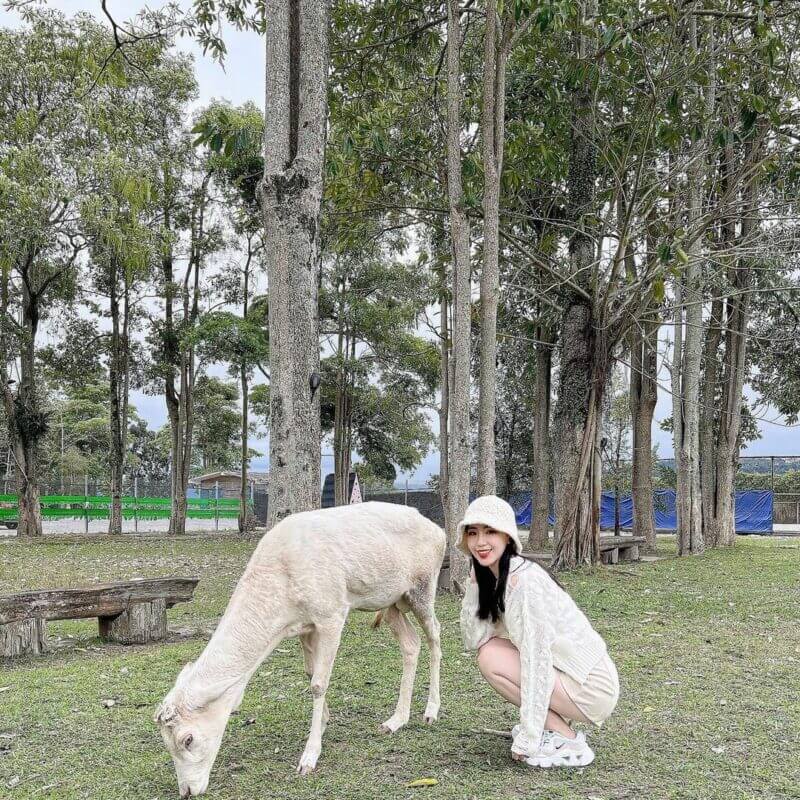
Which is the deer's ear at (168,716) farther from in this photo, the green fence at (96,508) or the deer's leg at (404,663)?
the green fence at (96,508)

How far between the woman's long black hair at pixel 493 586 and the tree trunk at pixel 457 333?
5.05 metres

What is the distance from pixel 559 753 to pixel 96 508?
30411 mm

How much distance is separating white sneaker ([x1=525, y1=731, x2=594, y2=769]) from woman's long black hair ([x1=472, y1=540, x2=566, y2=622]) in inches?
24.8

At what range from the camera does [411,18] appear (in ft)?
38.9

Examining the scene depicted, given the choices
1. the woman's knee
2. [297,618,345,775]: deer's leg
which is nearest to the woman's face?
the woman's knee

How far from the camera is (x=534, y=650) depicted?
3.84 m

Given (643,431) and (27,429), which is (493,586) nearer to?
(643,431)

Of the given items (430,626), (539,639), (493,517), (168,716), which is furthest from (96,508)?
(539,639)

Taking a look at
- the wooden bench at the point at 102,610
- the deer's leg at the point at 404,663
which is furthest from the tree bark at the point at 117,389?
the deer's leg at the point at 404,663

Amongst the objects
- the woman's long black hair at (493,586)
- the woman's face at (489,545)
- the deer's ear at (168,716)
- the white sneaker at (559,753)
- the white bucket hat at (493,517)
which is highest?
the white bucket hat at (493,517)

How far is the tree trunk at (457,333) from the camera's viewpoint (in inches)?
371

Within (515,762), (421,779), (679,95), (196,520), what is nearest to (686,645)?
(515,762)

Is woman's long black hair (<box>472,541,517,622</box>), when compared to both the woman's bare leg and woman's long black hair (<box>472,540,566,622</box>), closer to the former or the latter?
woman's long black hair (<box>472,540,566,622</box>)

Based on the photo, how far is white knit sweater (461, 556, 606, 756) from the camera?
12.5 ft
